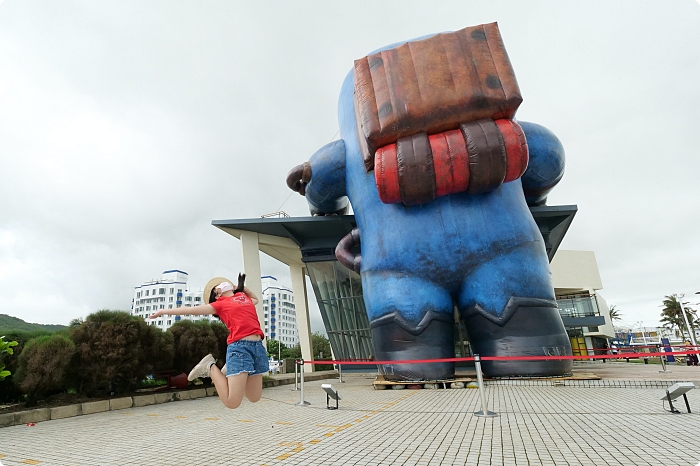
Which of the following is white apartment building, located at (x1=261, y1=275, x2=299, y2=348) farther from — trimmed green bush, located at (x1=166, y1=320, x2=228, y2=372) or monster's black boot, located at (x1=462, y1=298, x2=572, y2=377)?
monster's black boot, located at (x1=462, y1=298, x2=572, y2=377)

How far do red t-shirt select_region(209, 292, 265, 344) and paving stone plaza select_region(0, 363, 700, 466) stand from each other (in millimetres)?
1137

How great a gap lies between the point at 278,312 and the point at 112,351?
91.5 metres

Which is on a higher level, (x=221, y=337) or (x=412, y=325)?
(x=221, y=337)

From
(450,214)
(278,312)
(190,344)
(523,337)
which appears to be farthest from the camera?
(278,312)

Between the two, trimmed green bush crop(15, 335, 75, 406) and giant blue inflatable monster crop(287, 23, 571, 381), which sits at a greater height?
giant blue inflatable monster crop(287, 23, 571, 381)

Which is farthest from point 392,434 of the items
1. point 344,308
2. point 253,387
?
point 344,308

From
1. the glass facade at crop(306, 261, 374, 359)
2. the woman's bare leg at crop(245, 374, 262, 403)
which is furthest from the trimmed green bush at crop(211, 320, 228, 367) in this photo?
the glass facade at crop(306, 261, 374, 359)

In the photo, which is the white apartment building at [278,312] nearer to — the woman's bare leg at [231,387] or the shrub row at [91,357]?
the shrub row at [91,357]

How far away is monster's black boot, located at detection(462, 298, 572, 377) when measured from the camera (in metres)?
8.82

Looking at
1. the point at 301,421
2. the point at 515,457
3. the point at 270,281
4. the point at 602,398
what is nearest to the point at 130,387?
the point at 301,421

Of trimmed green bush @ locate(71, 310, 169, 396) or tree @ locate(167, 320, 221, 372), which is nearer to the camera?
trimmed green bush @ locate(71, 310, 169, 396)

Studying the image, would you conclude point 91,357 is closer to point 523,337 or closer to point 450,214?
point 450,214

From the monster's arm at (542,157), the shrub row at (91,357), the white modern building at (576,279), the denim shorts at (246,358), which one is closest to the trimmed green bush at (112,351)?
the shrub row at (91,357)

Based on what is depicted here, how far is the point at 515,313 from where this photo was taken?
9.03m
